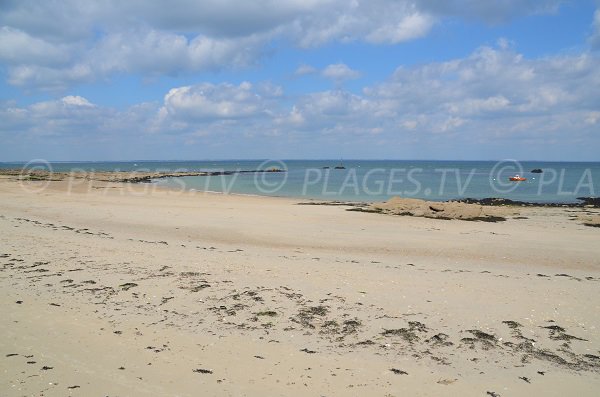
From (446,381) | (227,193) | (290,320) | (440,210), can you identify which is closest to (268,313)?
(290,320)

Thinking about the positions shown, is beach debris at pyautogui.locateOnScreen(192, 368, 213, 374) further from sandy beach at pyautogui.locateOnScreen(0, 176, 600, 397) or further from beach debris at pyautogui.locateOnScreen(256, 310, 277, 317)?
beach debris at pyautogui.locateOnScreen(256, 310, 277, 317)

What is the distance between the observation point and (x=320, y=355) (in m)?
5.94

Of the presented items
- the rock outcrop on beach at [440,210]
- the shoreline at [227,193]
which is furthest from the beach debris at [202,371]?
the shoreline at [227,193]

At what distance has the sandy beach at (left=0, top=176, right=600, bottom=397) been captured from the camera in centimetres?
527

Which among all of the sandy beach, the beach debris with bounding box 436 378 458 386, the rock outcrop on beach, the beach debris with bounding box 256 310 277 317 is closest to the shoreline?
the rock outcrop on beach

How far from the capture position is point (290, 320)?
7129 millimetres

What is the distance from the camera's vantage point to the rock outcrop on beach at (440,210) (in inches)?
915

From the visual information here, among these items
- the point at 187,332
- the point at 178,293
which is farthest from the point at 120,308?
the point at 187,332

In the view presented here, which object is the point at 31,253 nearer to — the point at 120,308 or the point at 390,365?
the point at 120,308

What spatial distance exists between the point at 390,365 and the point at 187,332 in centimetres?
294

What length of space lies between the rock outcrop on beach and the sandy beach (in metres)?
8.52

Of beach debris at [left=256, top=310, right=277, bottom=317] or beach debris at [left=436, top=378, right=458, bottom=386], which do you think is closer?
beach debris at [left=436, top=378, right=458, bottom=386]

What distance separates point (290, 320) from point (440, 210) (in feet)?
Result: 59.7

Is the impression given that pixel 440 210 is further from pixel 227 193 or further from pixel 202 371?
pixel 227 193
